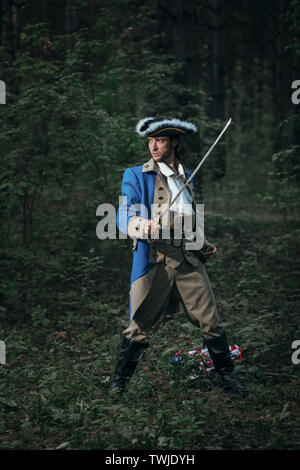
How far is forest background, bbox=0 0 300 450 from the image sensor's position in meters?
3.93

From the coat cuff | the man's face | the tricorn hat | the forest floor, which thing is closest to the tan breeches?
the coat cuff

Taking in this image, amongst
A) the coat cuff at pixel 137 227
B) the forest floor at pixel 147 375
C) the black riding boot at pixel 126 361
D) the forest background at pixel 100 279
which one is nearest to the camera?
the forest floor at pixel 147 375

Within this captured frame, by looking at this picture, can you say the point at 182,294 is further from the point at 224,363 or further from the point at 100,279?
the point at 100,279

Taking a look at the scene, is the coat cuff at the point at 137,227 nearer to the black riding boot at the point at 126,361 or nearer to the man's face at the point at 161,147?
the man's face at the point at 161,147

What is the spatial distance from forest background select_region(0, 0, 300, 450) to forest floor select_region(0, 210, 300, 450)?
2 centimetres

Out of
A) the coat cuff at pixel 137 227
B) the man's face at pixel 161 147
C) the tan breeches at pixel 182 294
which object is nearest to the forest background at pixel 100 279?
the man's face at pixel 161 147

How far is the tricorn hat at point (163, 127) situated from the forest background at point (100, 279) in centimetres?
52

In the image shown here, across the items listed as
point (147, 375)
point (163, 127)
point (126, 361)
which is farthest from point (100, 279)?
point (163, 127)

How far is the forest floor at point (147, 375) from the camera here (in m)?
3.70

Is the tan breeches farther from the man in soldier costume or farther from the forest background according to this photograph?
the forest background

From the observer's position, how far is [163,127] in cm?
424

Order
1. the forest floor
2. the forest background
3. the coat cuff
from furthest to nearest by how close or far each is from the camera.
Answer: the coat cuff
the forest background
the forest floor

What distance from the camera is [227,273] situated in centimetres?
860

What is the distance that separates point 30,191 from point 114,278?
1.98 meters
